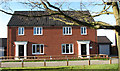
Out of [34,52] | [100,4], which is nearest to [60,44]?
[34,52]

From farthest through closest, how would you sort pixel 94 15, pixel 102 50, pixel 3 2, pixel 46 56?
pixel 102 50
pixel 46 56
pixel 94 15
pixel 3 2

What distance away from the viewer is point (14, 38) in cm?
2545

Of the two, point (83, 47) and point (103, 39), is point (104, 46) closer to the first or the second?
point (103, 39)

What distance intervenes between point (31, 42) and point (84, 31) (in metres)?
7.63

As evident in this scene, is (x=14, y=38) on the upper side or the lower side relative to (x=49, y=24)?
lower

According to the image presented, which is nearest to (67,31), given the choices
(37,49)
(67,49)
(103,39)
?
(67,49)

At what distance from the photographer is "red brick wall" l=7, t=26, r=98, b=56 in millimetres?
25344

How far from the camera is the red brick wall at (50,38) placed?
998 inches

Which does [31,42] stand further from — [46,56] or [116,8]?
[116,8]

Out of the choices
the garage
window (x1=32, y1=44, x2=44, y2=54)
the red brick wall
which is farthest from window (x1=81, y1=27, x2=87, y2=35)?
the garage

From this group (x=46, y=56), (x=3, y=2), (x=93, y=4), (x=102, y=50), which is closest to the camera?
(x=3, y=2)

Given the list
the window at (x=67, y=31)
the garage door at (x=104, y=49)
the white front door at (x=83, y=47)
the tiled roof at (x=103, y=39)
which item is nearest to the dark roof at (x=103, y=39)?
the tiled roof at (x=103, y=39)

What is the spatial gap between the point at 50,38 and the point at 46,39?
58 centimetres

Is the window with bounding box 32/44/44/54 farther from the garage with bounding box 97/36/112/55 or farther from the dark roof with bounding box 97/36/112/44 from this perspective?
the dark roof with bounding box 97/36/112/44
